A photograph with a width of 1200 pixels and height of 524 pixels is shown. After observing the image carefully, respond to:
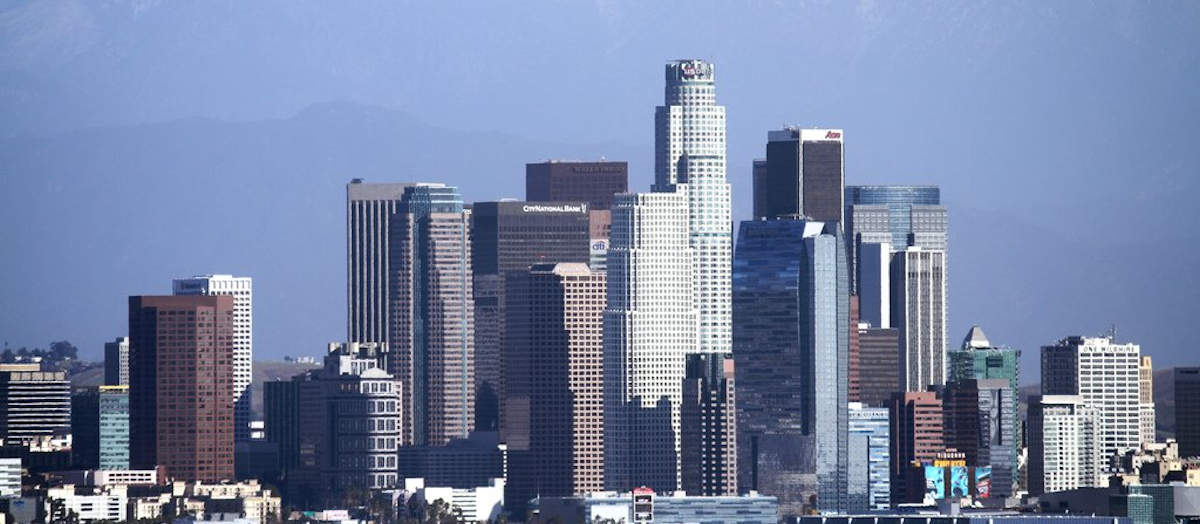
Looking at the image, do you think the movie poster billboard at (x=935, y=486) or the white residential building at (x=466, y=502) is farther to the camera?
the movie poster billboard at (x=935, y=486)

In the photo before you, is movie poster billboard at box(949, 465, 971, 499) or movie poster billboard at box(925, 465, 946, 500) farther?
movie poster billboard at box(925, 465, 946, 500)

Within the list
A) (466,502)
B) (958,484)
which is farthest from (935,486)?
(466,502)

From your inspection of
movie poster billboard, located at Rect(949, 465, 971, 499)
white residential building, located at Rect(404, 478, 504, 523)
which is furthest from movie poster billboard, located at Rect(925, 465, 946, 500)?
white residential building, located at Rect(404, 478, 504, 523)

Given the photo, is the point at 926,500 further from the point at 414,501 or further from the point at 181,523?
the point at 181,523

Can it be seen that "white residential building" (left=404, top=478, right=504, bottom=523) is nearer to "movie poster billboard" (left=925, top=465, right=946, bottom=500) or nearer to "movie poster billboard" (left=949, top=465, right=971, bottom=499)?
"movie poster billboard" (left=925, top=465, right=946, bottom=500)

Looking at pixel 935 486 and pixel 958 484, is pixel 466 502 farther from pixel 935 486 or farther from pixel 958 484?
pixel 958 484

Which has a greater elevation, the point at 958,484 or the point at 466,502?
the point at 958,484

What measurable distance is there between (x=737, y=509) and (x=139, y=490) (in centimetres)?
2975

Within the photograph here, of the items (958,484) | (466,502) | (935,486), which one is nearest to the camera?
(466,502)

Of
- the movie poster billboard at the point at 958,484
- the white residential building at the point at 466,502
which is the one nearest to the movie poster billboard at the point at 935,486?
the movie poster billboard at the point at 958,484

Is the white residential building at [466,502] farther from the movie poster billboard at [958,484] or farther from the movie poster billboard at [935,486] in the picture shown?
the movie poster billboard at [958,484]

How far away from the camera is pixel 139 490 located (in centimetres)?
19562

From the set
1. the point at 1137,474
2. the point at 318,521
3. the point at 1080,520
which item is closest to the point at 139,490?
the point at 318,521

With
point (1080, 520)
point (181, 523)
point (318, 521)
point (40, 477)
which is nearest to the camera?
point (1080, 520)
